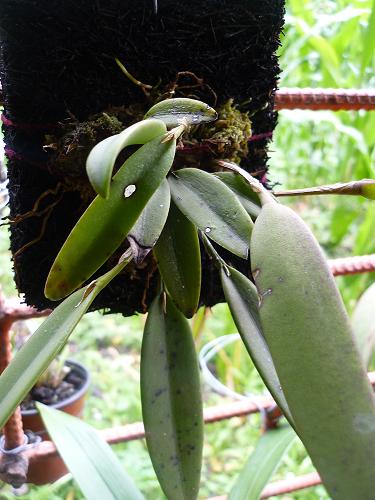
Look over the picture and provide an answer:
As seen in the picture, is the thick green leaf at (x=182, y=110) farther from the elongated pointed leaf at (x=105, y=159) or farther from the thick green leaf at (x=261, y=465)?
the thick green leaf at (x=261, y=465)

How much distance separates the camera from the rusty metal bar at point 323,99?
621mm

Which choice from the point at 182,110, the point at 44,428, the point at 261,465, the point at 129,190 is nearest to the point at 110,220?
the point at 129,190

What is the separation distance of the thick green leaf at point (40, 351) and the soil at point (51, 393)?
2.41ft

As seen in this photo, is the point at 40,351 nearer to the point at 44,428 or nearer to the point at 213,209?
the point at 213,209

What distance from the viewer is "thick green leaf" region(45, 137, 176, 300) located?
0.34m

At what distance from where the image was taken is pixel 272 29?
48cm

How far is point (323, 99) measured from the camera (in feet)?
2.09

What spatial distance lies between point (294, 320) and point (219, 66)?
30 centimetres

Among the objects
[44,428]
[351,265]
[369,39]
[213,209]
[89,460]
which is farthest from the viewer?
[44,428]

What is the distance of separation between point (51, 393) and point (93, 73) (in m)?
0.81

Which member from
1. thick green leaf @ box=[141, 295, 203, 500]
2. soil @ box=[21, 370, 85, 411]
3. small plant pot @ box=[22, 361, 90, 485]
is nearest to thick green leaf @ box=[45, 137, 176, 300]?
thick green leaf @ box=[141, 295, 203, 500]

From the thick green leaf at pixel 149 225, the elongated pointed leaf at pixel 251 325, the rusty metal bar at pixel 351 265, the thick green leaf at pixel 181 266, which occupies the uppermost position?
the thick green leaf at pixel 149 225

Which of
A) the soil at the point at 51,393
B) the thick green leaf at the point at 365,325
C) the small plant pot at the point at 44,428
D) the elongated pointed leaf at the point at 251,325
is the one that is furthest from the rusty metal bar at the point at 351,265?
the soil at the point at 51,393

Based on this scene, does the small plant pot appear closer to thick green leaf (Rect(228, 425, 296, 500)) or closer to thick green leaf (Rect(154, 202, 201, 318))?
thick green leaf (Rect(228, 425, 296, 500))
